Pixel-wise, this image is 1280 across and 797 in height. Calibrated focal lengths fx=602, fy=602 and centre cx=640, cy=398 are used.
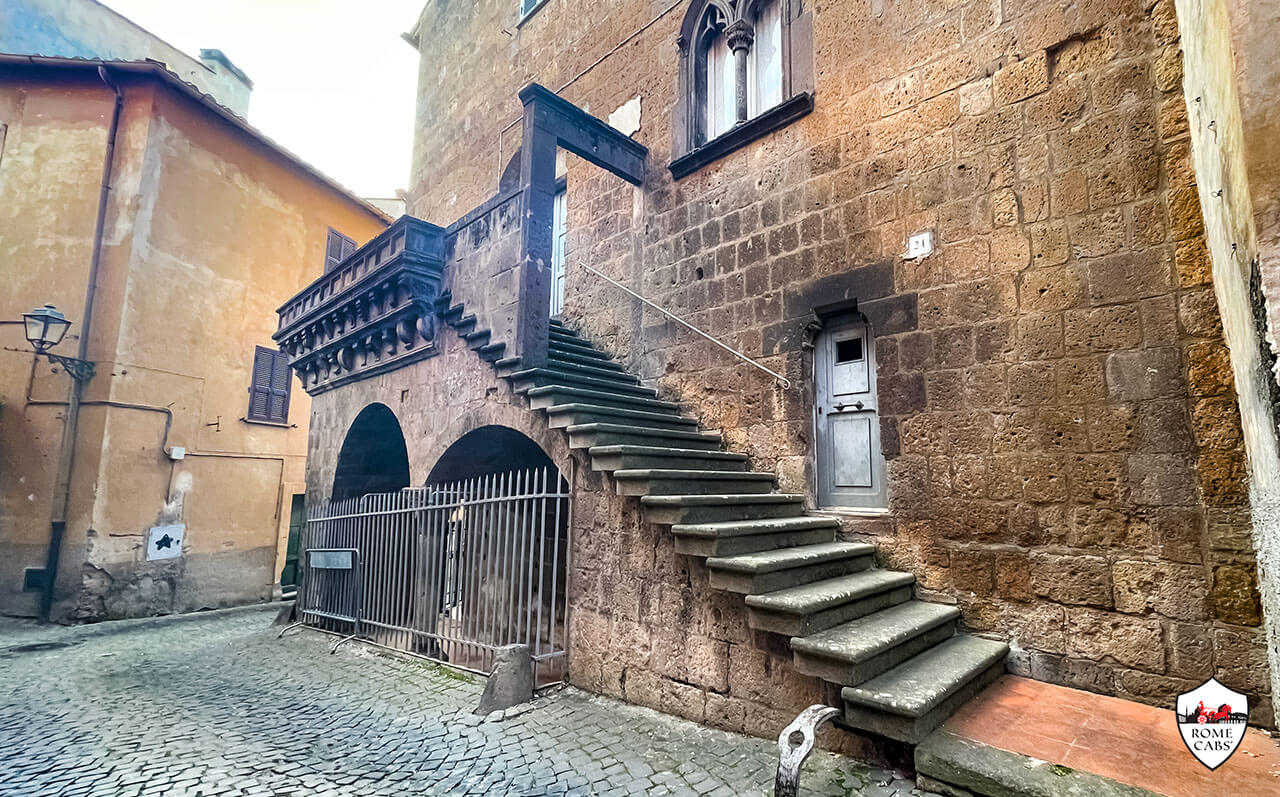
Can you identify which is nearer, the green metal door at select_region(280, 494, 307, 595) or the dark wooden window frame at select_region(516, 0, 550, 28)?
the dark wooden window frame at select_region(516, 0, 550, 28)

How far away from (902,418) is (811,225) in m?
1.91

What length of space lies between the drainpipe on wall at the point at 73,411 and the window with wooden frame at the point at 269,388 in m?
2.45

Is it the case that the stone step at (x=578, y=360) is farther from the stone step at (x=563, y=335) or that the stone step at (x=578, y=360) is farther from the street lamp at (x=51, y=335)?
the street lamp at (x=51, y=335)

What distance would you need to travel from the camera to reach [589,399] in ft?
17.8

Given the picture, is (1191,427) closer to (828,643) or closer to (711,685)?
(828,643)

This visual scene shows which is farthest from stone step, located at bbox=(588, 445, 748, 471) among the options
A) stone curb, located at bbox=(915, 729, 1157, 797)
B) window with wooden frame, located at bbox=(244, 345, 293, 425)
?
window with wooden frame, located at bbox=(244, 345, 293, 425)

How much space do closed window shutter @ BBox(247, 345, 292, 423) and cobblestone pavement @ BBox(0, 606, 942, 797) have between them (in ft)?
20.7

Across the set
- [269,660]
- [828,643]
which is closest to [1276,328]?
[828,643]

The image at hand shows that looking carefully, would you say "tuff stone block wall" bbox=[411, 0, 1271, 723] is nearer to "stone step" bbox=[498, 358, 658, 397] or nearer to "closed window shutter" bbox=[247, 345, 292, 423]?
"stone step" bbox=[498, 358, 658, 397]

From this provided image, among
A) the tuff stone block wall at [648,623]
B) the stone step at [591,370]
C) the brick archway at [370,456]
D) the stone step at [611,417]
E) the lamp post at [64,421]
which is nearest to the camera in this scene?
the tuff stone block wall at [648,623]

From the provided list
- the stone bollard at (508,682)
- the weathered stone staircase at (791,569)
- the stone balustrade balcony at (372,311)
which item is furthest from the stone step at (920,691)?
the stone balustrade balcony at (372,311)

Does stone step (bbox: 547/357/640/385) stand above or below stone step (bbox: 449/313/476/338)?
below

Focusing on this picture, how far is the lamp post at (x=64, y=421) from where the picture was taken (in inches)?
328

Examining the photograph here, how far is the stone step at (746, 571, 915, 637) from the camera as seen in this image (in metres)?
3.16
